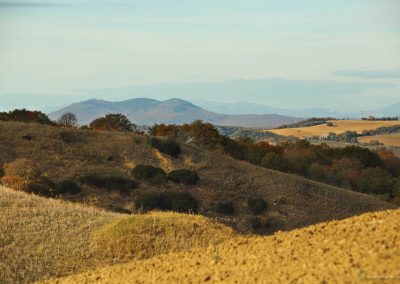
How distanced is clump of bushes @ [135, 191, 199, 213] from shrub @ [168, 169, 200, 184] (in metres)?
4.21

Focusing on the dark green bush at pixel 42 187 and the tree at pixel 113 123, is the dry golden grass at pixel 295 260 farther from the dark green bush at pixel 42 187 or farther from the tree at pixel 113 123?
the tree at pixel 113 123

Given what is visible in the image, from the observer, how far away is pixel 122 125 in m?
77.6

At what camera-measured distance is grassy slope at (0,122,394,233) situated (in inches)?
1603

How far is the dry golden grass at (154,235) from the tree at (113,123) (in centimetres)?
5578

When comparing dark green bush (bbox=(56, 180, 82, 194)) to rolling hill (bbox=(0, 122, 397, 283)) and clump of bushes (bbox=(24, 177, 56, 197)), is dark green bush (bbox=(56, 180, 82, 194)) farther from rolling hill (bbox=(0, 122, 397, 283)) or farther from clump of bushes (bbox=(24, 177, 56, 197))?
clump of bushes (bbox=(24, 177, 56, 197))

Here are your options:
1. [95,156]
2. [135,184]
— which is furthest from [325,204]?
[95,156]

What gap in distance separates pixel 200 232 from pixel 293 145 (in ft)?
233

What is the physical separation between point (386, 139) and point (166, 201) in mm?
119133

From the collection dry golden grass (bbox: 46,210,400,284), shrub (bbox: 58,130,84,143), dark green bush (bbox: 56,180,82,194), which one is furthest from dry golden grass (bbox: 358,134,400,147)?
dry golden grass (bbox: 46,210,400,284)

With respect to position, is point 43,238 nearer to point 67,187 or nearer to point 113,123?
point 67,187

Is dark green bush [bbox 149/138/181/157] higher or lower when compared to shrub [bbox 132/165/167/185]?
higher

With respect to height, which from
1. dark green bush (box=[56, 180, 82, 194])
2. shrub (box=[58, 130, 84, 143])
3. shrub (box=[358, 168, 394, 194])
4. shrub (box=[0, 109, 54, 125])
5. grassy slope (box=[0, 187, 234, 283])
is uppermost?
shrub (box=[0, 109, 54, 125])

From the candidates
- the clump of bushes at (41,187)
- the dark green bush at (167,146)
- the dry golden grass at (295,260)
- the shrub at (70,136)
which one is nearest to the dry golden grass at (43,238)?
the dry golden grass at (295,260)

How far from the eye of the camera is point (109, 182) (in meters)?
40.5
